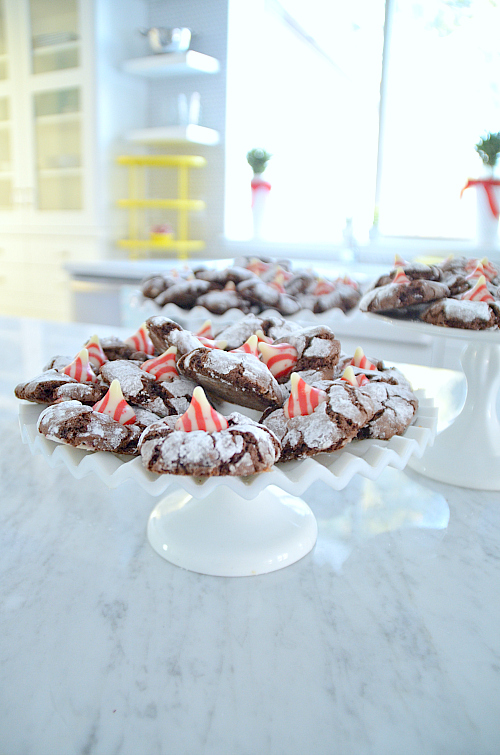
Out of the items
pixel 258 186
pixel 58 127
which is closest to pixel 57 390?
pixel 258 186

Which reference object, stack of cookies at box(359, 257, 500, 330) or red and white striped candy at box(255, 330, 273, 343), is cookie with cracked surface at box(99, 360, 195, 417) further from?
stack of cookies at box(359, 257, 500, 330)

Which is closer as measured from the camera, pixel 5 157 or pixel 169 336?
pixel 169 336

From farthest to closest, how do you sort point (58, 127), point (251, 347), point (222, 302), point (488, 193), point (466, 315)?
point (58, 127)
point (488, 193)
point (222, 302)
point (466, 315)
point (251, 347)

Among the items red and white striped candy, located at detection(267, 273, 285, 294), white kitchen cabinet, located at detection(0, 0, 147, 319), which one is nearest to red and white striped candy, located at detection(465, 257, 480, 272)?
red and white striped candy, located at detection(267, 273, 285, 294)

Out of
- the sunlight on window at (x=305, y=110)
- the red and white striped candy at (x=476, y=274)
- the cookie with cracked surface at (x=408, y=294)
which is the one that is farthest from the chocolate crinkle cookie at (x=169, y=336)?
the sunlight on window at (x=305, y=110)

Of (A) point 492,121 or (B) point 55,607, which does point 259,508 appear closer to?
(B) point 55,607

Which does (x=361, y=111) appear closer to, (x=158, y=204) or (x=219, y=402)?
(x=158, y=204)
